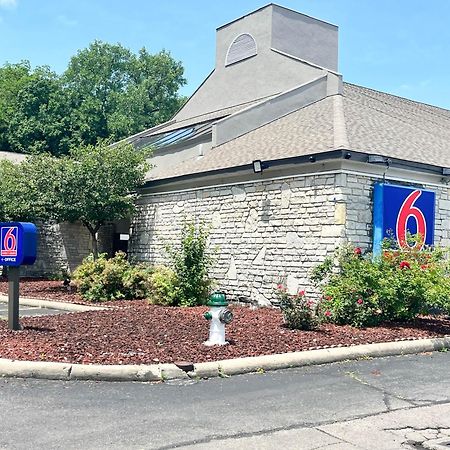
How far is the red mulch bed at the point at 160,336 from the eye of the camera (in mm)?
7754

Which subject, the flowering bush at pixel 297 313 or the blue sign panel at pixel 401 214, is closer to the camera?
the flowering bush at pixel 297 313

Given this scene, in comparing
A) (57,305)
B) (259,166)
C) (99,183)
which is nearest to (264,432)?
(259,166)

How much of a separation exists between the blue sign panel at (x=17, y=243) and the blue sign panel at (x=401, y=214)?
702cm

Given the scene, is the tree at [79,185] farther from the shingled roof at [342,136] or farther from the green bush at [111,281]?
the green bush at [111,281]

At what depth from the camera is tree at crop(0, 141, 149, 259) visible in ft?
56.3

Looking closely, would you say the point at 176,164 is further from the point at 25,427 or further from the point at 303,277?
the point at 25,427

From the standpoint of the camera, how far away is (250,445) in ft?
16.3

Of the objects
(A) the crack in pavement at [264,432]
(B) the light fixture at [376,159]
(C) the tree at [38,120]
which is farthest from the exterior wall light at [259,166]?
(C) the tree at [38,120]

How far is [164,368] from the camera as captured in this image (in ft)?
23.4

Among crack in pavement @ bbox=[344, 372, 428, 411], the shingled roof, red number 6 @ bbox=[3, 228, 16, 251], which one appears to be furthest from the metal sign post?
A: the shingled roof

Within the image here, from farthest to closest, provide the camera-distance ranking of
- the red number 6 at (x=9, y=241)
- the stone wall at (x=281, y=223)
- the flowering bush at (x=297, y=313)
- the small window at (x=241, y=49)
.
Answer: the small window at (x=241, y=49) → the stone wall at (x=281, y=223) → the flowering bush at (x=297, y=313) → the red number 6 at (x=9, y=241)

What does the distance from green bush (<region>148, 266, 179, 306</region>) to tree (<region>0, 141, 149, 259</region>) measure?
4029 mm

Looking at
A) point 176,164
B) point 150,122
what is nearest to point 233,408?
point 176,164

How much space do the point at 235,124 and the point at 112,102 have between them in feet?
133
